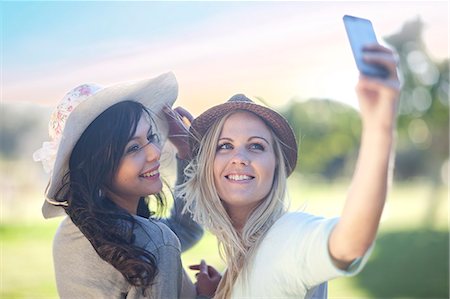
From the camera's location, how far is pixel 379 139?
3.37 ft

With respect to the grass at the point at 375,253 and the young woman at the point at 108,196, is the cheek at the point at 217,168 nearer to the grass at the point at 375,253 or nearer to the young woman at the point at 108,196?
the young woman at the point at 108,196

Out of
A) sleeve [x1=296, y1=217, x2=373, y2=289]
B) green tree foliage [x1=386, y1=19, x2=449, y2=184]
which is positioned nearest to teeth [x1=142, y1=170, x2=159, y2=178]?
sleeve [x1=296, y1=217, x2=373, y2=289]

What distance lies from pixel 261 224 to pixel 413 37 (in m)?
6.89

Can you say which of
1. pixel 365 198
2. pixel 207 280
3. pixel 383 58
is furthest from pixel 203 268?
pixel 383 58

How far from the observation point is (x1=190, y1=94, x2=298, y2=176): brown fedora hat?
1476 millimetres

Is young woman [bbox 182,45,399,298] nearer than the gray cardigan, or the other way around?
young woman [bbox 182,45,399,298]

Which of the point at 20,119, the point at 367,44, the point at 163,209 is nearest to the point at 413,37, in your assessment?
the point at 20,119

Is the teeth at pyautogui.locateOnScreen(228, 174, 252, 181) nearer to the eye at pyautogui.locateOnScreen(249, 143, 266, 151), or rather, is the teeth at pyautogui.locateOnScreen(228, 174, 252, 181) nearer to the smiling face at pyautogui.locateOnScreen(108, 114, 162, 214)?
the eye at pyautogui.locateOnScreen(249, 143, 266, 151)

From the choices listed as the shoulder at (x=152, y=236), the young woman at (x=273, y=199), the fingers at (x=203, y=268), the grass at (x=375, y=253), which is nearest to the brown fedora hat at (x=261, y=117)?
the young woman at (x=273, y=199)

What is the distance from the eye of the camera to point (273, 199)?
145 cm

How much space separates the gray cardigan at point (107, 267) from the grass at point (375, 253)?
201 inches

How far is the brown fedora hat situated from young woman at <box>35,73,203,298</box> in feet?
0.39

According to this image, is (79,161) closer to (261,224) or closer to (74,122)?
(74,122)

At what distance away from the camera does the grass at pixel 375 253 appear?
303 inches
